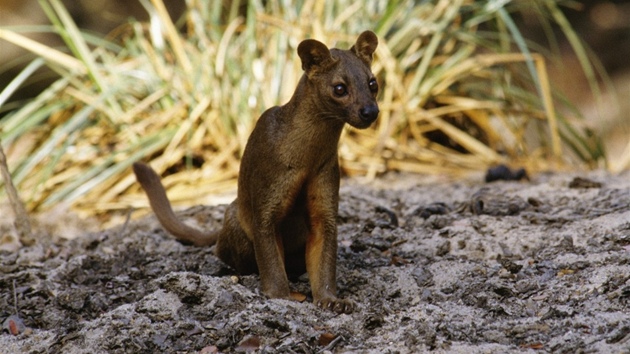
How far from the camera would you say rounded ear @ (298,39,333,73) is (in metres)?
3.24

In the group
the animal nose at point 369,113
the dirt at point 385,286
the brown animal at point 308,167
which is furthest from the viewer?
the brown animal at point 308,167

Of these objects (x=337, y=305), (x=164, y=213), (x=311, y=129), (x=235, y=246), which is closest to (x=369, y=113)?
(x=311, y=129)

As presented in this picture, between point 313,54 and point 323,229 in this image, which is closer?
point 313,54

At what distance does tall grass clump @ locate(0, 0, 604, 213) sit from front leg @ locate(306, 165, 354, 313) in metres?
1.93

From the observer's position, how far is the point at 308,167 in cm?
332

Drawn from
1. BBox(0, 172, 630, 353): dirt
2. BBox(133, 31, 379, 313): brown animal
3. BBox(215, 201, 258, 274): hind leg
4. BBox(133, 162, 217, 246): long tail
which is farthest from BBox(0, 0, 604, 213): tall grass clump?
BBox(133, 31, 379, 313): brown animal

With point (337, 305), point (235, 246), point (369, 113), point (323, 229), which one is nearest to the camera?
point (369, 113)

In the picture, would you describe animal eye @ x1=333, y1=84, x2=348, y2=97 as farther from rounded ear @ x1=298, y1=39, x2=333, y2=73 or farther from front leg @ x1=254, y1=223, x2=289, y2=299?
front leg @ x1=254, y1=223, x2=289, y2=299

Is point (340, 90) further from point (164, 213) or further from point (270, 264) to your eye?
point (164, 213)

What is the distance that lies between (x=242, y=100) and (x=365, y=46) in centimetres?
225

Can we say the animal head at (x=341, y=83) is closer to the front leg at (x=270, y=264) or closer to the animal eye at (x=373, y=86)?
the animal eye at (x=373, y=86)

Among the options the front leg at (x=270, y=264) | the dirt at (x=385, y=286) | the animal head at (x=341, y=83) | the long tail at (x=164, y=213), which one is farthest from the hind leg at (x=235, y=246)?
the animal head at (x=341, y=83)

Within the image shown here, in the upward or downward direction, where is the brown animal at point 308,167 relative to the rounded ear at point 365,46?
downward

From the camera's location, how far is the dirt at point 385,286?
2.86 m
